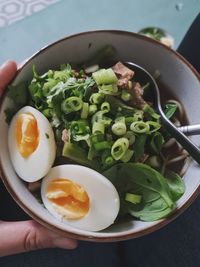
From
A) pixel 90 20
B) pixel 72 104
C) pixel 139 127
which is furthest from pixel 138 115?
pixel 90 20

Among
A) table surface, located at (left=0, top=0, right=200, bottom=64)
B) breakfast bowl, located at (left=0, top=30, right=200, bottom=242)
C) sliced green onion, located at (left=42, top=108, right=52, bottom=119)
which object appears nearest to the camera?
breakfast bowl, located at (left=0, top=30, right=200, bottom=242)

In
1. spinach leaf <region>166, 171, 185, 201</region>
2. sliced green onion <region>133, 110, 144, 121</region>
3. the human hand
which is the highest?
sliced green onion <region>133, 110, 144, 121</region>

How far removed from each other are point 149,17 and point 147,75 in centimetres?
44

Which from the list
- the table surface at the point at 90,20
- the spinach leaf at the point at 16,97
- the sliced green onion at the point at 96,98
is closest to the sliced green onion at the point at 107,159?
the sliced green onion at the point at 96,98

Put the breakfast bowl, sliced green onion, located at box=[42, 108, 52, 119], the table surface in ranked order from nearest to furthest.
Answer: the breakfast bowl → sliced green onion, located at box=[42, 108, 52, 119] → the table surface

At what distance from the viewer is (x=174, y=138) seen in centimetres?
87

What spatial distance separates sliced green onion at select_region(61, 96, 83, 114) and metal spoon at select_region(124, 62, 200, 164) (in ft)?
0.67

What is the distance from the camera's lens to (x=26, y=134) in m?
0.81

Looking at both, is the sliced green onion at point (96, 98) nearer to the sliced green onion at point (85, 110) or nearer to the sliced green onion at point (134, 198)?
the sliced green onion at point (85, 110)

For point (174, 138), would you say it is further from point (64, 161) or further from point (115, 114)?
point (64, 161)

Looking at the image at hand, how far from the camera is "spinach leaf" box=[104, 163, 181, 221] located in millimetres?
761

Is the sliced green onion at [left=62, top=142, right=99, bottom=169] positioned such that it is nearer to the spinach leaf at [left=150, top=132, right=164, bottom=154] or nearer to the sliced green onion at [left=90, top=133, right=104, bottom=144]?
the sliced green onion at [left=90, top=133, right=104, bottom=144]

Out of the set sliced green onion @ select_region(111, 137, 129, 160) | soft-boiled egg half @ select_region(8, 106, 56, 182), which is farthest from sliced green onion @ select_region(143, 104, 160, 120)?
soft-boiled egg half @ select_region(8, 106, 56, 182)

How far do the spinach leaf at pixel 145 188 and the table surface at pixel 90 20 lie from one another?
604 mm
